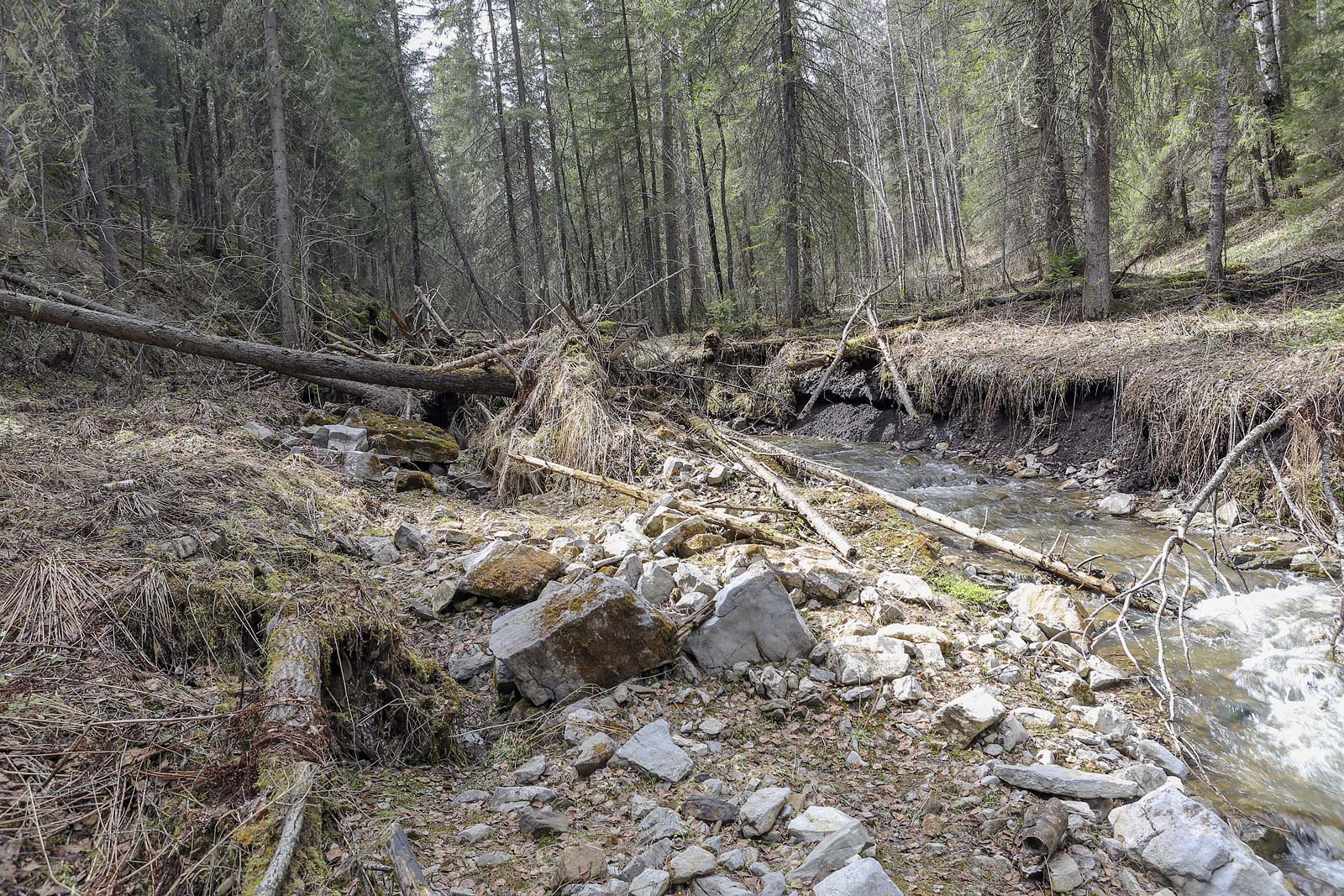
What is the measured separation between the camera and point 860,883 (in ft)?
6.39

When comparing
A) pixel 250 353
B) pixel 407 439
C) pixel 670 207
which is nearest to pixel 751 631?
pixel 407 439

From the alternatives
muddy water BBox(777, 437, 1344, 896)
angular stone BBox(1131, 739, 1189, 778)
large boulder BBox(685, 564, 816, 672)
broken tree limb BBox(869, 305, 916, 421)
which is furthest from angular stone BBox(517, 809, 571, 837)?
broken tree limb BBox(869, 305, 916, 421)

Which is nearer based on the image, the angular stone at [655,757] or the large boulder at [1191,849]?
the large boulder at [1191,849]

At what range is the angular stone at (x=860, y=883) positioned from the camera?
193 cm

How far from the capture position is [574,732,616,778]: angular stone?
8.62ft

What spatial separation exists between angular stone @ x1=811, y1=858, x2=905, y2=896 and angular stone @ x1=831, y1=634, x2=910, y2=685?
128 cm

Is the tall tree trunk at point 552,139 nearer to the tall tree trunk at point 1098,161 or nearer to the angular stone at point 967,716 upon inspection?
the tall tree trunk at point 1098,161

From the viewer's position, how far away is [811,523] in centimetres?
530

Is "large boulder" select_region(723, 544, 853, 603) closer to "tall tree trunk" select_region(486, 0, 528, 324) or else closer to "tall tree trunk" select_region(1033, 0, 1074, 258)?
"tall tree trunk" select_region(1033, 0, 1074, 258)

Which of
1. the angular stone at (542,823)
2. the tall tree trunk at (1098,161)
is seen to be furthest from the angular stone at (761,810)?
the tall tree trunk at (1098,161)

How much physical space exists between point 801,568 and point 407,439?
5011 millimetres

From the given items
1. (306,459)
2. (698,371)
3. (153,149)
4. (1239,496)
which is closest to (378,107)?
(153,149)

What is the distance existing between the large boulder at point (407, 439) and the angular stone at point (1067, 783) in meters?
6.39

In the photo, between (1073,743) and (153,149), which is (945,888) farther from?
(153,149)
